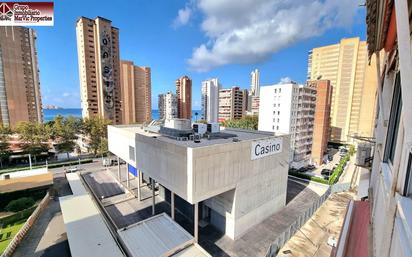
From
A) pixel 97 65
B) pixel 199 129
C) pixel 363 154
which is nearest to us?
pixel 363 154

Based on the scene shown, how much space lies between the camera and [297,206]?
1927 cm

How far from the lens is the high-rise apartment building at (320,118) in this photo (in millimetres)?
35344

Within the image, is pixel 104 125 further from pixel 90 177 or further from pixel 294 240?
pixel 294 240

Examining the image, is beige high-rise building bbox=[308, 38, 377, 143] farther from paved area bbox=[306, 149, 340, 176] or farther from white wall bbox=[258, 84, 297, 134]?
white wall bbox=[258, 84, 297, 134]

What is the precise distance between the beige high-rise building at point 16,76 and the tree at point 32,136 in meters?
14.7

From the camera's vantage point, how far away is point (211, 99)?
87000 millimetres

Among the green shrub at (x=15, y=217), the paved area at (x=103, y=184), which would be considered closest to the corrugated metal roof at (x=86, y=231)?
the green shrub at (x=15, y=217)

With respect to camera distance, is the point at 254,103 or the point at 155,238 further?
the point at 254,103

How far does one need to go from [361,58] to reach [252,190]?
170 ft

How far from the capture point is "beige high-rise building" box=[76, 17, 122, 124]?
149 ft

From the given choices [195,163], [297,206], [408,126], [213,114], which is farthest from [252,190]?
[213,114]

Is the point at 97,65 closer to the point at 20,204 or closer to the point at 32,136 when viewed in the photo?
the point at 32,136

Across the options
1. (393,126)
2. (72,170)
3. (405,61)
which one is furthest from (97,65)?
(405,61)

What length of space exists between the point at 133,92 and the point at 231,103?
125 feet
